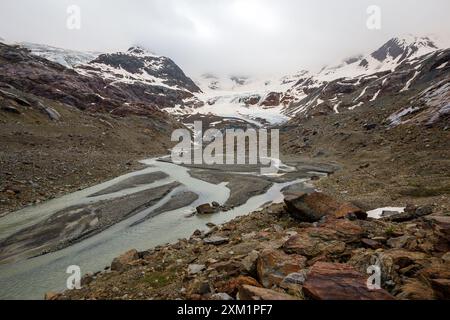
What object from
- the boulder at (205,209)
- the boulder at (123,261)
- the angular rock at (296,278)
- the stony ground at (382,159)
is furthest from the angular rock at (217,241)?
the stony ground at (382,159)

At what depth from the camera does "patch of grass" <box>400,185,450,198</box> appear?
23492mm

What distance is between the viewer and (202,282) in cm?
1082

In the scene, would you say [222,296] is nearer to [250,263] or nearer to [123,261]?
[250,263]

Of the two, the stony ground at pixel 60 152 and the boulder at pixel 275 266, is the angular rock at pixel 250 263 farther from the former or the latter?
the stony ground at pixel 60 152

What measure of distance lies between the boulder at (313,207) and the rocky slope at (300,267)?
1.70 meters

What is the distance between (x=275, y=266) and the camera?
10.8 meters

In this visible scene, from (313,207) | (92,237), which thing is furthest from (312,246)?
(92,237)

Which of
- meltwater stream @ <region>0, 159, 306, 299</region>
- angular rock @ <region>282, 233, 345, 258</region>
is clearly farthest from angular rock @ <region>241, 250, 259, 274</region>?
meltwater stream @ <region>0, 159, 306, 299</region>

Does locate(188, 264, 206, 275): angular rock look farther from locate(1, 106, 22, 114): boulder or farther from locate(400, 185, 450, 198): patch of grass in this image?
locate(1, 106, 22, 114): boulder

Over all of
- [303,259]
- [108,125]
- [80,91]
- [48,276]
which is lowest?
[48,276]

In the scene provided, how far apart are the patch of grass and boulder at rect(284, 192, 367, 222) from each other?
8580mm
